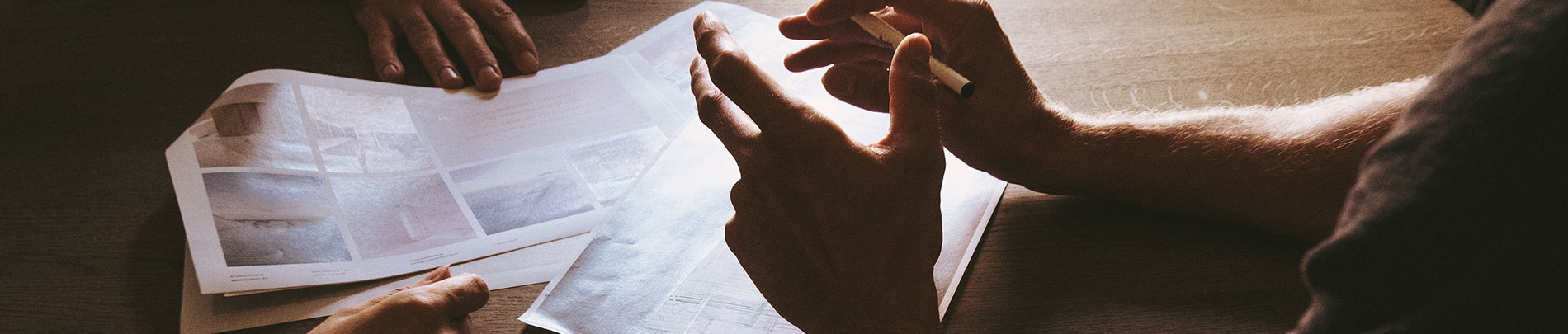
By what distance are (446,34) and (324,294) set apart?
0.40m

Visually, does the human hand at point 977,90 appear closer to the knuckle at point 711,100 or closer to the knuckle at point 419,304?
the knuckle at point 711,100

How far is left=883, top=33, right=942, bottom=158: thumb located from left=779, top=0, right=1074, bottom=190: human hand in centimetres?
14

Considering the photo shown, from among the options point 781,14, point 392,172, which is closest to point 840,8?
point 781,14

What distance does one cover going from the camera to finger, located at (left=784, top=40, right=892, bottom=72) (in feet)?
2.41

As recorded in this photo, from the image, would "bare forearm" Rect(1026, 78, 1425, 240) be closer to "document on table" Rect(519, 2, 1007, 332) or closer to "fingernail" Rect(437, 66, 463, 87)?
"document on table" Rect(519, 2, 1007, 332)

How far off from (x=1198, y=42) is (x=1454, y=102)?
0.67 metres

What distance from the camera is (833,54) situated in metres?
0.75

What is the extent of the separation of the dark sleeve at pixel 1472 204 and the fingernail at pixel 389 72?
832 millimetres

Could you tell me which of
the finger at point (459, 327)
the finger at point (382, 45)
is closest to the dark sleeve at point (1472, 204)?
the finger at point (459, 327)

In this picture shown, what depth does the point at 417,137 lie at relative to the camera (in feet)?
2.48

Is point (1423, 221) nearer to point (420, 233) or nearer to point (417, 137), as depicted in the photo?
point (420, 233)

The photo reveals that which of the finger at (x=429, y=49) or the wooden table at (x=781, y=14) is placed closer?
the wooden table at (x=781, y=14)

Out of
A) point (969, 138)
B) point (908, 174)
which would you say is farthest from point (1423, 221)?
point (969, 138)

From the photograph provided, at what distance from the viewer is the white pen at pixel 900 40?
0.56 m
